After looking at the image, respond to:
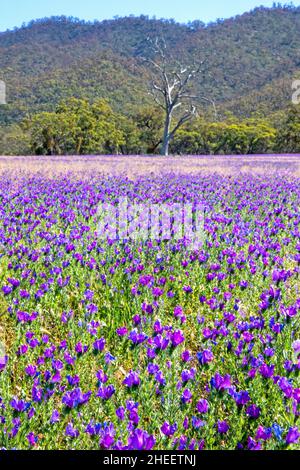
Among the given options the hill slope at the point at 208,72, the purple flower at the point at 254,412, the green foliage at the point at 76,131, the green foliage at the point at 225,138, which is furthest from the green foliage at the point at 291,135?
the purple flower at the point at 254,412

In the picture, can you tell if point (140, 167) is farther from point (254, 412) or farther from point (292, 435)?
point (292, 435)

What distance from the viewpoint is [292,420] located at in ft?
7.62

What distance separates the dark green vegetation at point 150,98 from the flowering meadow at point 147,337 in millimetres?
41773

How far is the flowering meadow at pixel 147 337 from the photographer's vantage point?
2.36 metres

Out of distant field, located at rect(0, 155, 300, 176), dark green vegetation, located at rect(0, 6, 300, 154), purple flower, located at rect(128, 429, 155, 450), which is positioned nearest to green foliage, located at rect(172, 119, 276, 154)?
dark green vegetation, located at rect(0, 6, 300, 154)

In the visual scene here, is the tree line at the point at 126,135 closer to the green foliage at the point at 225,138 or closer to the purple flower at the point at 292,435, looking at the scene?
the green foliage at the point at 225,138

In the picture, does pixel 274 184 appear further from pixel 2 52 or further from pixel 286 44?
pixel 2 52

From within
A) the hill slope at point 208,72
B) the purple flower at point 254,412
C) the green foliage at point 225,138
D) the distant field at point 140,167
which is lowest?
the purple flower at point 254,412

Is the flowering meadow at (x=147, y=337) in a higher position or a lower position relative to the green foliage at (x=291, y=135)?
lower

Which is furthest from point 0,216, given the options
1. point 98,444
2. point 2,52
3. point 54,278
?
point 2,52

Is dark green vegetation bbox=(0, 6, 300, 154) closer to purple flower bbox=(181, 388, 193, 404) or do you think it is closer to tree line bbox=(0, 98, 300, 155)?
tree line bbox=(0, 98, 300, 155)

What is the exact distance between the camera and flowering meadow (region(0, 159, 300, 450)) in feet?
7.73

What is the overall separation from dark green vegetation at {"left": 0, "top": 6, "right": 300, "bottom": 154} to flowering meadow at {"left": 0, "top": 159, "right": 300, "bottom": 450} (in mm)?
41773
